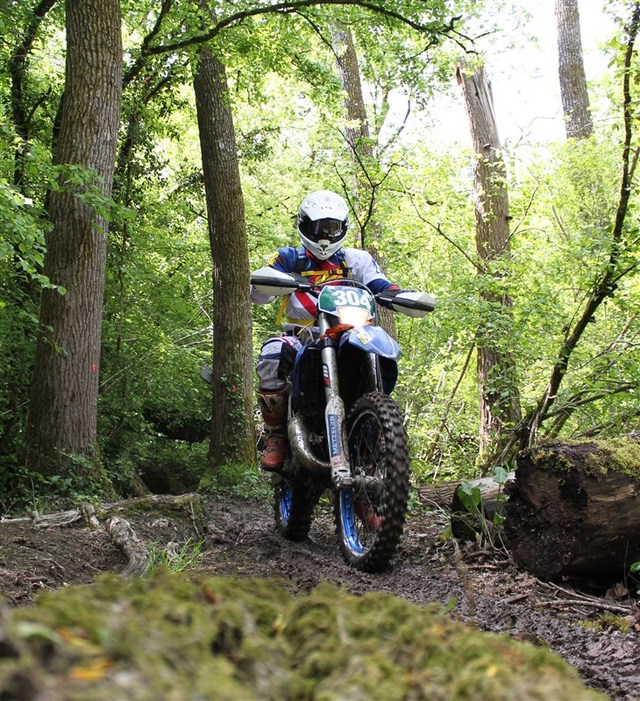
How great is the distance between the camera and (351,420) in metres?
4.37

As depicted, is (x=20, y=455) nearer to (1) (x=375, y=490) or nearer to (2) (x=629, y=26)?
(1) (x=375, y=490)

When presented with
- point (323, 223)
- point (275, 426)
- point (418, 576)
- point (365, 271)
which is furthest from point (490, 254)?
point (418, 576)

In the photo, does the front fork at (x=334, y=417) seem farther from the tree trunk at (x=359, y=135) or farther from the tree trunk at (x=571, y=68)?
the tree trunk at (x=571, y=68)

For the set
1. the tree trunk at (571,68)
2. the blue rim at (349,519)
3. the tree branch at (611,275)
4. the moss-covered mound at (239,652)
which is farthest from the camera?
the tree trunk at (571,68)

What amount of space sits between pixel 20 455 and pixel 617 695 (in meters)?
6.12

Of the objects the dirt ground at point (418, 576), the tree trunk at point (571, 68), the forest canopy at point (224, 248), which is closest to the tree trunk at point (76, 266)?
the forest canopy at point (224, 248)

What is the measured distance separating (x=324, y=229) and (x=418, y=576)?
2.32 metres

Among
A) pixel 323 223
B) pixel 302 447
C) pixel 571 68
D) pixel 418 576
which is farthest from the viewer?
pixel 571 68

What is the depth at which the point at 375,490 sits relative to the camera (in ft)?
13.4

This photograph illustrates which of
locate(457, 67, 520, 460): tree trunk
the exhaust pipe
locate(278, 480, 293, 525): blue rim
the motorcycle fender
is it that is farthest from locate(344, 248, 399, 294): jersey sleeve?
locate(457, 67, 520, 460): tree trunk

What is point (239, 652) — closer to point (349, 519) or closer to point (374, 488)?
point (374, 488)

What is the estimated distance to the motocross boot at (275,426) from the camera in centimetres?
510

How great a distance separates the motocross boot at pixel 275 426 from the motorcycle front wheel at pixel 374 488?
0.77 m

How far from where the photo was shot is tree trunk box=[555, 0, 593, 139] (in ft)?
49.9
